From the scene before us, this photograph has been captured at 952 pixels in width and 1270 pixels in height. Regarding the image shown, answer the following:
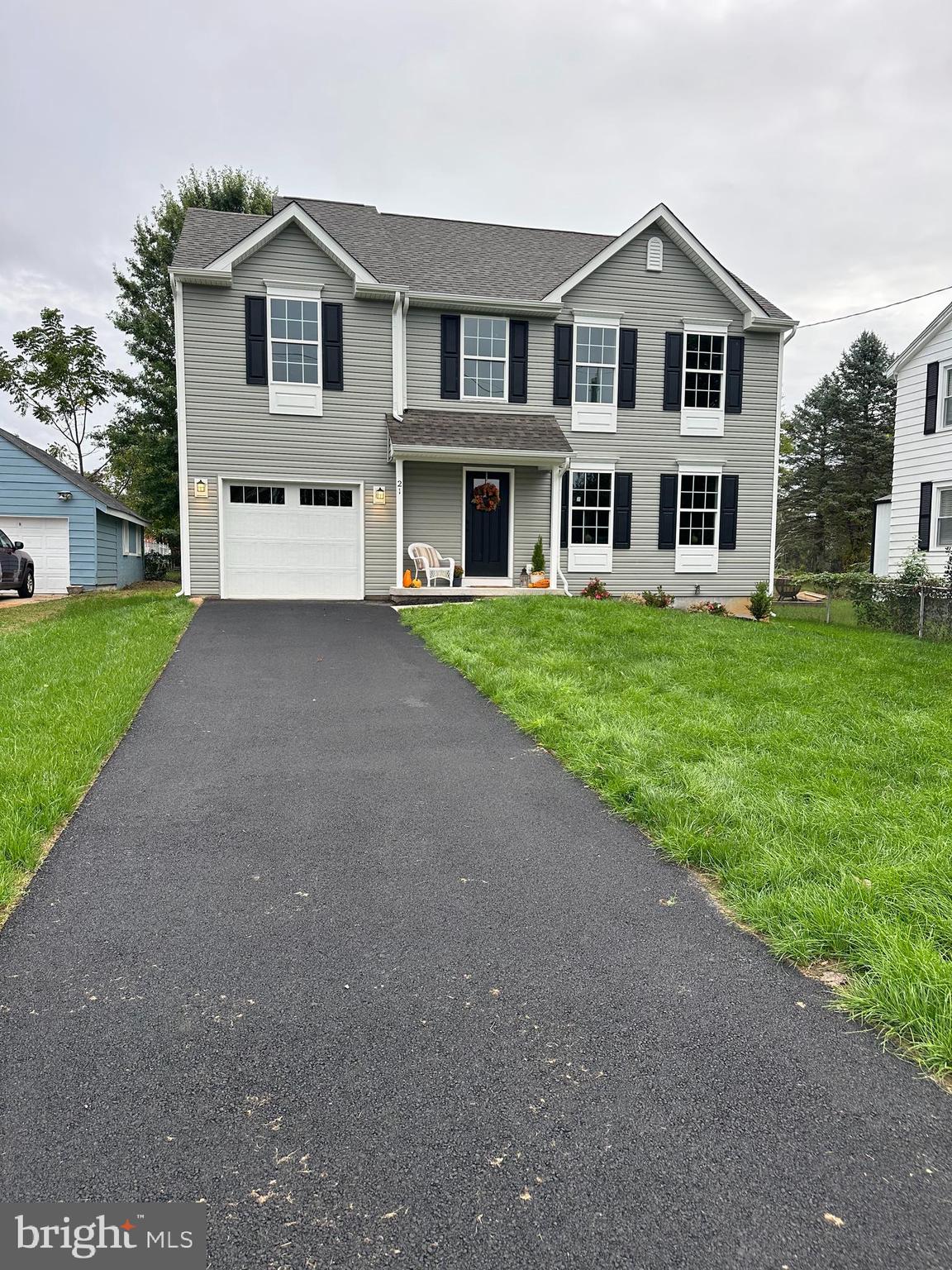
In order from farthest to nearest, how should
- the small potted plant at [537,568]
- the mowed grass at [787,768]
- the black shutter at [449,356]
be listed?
1. the small potted plant at [537,568]
2. the black shutter at [449,356]
3. the mowed grass at [787,768]

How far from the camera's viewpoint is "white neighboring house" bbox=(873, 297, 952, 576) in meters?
16.6

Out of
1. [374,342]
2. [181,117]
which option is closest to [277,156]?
[181,117]

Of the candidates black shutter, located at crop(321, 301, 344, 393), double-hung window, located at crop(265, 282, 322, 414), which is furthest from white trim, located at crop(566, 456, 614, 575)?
double-hung window, located at crop(265, 282, 322, 414)

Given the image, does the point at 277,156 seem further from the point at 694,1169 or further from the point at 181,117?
the point at 694,1169

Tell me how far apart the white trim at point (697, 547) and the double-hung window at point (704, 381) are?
2.52 feet

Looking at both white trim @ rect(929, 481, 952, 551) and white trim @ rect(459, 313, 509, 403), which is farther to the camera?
white trim @ rect(929, 481, 952, 551)

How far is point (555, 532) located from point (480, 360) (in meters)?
3.93

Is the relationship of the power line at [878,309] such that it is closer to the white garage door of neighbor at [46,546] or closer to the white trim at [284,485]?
the white trim at [284,485]

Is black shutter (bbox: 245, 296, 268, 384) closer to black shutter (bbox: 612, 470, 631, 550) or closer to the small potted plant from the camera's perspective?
the small potted plant

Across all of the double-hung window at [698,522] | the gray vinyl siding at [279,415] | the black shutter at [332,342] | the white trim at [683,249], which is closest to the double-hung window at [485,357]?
the white trim at [683,249]

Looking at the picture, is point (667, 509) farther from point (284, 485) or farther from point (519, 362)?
point (284, 485)

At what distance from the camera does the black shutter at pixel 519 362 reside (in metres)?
15.5

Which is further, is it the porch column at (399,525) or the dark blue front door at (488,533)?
the dark blue front door at (488,533)

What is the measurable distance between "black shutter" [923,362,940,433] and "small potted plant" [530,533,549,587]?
31.6ft
